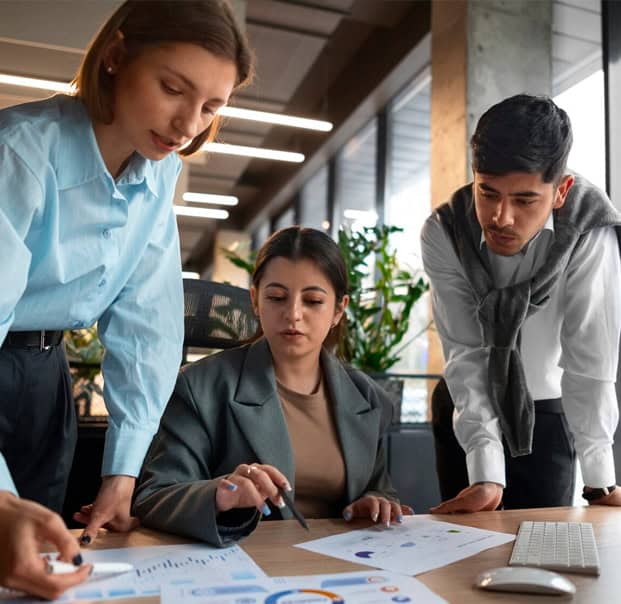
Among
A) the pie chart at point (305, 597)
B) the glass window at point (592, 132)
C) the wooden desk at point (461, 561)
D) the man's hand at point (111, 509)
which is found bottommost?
the wooden desk at point (461, 561)

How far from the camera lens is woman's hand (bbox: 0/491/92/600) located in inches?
23.3

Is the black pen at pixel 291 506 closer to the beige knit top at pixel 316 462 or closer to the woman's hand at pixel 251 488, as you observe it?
the woman's hand at pixel 251 488

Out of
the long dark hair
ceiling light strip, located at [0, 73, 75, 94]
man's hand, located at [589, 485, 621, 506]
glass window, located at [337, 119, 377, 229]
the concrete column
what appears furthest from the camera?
glass window, located at [337, 119, 377, 229]

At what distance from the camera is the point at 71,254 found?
0.95 metres

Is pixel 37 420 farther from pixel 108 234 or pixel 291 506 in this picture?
pixel 291 506

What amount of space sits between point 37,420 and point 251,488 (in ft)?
1.42

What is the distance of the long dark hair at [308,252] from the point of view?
1406mm

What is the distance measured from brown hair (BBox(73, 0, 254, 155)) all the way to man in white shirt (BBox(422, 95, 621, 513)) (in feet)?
1.80

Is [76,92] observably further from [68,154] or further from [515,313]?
[515,313]

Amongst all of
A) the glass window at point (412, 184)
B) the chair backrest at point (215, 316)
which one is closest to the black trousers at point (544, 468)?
the chair backrest at point (215, 316)

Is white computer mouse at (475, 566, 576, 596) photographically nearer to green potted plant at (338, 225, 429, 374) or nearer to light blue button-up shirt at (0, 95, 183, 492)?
light blue button-up shirt at (0, 95, 183, 492)

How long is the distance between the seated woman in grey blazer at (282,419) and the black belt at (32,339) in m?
0.22

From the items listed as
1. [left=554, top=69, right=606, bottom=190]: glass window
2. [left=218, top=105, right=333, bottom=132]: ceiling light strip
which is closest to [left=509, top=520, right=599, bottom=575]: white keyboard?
[left=554, top=69, right=606, bottom=190]: glass window

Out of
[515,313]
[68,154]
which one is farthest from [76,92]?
[515,313]
